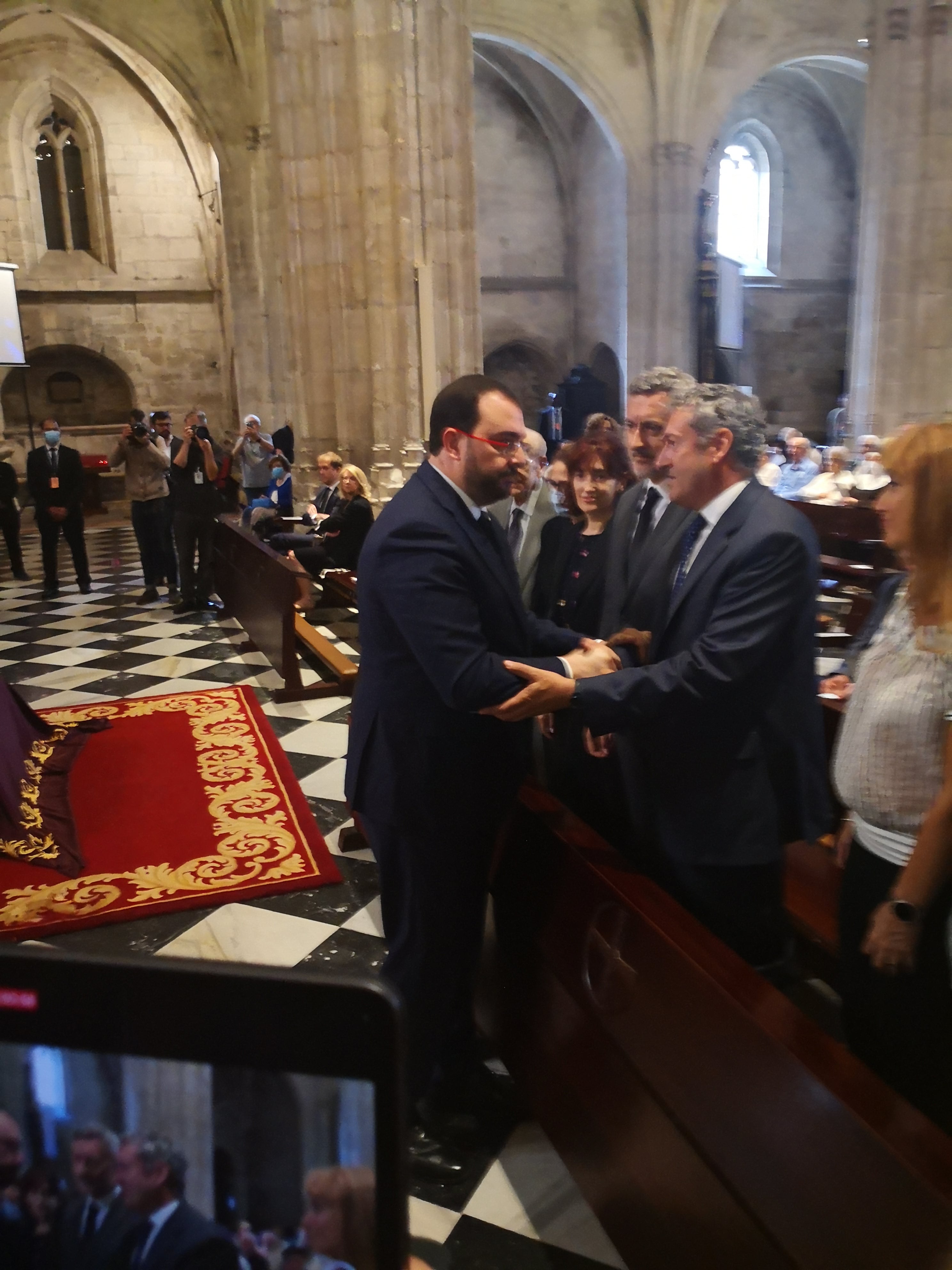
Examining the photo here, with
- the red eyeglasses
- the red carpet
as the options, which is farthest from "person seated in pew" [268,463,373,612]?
the red eyeglasses

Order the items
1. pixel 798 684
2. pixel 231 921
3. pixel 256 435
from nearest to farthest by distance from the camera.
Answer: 1. pixel 798 684
2. pixel 231 921
3. pixel 256 435

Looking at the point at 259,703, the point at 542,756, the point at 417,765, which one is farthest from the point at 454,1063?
the point at 259,703

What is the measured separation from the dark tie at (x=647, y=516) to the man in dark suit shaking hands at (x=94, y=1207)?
243 cm

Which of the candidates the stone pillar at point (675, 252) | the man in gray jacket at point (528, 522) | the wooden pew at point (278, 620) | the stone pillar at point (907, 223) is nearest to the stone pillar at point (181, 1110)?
the man in gray jacket at point (528, 522)

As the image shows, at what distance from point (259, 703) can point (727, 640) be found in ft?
14.5

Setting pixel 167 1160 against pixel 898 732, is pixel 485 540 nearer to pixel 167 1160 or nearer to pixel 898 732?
pixel 898 732

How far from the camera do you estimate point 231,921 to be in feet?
11.2

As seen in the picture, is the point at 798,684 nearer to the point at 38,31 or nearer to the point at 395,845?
the point at 395,845

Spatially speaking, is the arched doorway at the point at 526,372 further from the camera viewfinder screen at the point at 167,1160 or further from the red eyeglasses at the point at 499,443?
the camera viewfinder screen at the point at 167,1160

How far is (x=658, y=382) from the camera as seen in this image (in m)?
2.93

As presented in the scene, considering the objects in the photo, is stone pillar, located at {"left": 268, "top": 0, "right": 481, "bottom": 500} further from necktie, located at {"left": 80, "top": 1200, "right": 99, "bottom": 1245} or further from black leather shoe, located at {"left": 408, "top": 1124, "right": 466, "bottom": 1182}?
necktie, located at {"left": 80, "top": 1200, "right": 99, "bottom": 1245}

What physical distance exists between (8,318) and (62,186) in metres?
10.4

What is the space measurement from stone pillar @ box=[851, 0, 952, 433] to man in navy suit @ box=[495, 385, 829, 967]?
12.7 meters

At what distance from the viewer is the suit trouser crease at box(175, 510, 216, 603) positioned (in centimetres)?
857
